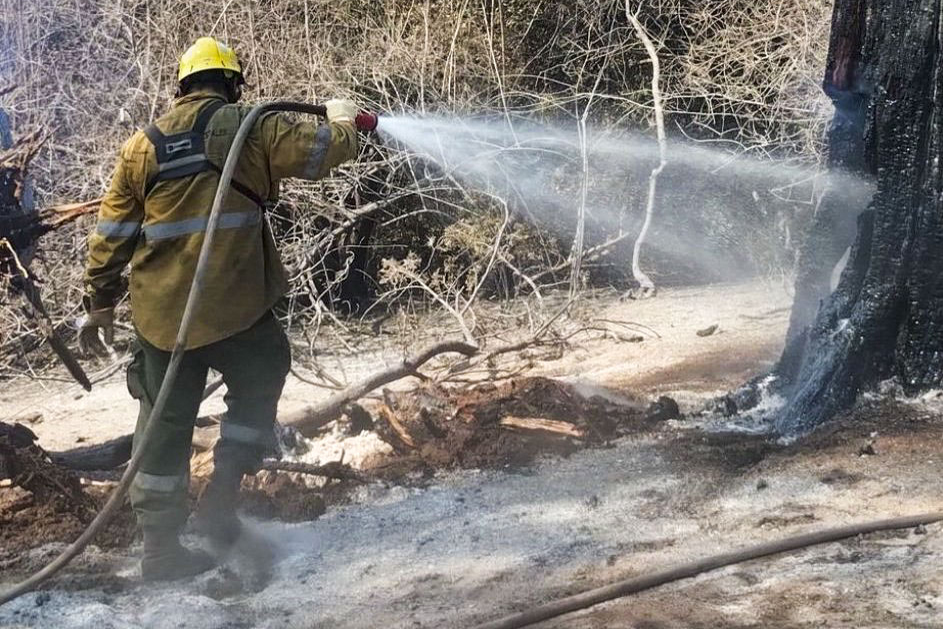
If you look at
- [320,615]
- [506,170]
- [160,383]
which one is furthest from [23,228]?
[506,170]

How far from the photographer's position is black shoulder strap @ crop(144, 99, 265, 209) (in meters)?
3.71

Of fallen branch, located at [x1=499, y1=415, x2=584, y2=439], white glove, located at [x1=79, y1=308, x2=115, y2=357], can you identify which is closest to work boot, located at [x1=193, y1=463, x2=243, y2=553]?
white glove, located at [x1=79, y1=308, x2=115, y2=357]

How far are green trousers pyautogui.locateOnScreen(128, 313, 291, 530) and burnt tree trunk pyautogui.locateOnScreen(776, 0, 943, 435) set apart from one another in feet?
7.60

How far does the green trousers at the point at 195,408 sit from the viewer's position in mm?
3887

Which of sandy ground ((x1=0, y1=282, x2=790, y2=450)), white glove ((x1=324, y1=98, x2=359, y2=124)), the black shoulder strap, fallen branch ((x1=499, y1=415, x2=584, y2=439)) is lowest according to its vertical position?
sandy ground ((x1=0, y1=282, x2=790, y2=450))

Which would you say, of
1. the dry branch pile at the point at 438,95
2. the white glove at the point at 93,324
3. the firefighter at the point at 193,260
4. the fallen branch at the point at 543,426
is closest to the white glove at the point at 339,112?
the firefighter at the point at 193,260

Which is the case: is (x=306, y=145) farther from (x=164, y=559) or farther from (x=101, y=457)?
(x=101, y=457)

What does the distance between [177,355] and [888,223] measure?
2.90 meters

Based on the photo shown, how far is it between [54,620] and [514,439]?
2250mm

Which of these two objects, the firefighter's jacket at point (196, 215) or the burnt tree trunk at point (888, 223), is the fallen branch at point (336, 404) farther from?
the burnt tree trunk at point (888, 223)

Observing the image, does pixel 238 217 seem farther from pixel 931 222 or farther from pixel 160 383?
pixel 931 222

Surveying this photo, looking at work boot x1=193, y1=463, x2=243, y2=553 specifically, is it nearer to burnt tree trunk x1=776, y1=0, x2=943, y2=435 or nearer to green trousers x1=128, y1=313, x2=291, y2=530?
green trousers x1=128, y1=313, x2=291, y2=530

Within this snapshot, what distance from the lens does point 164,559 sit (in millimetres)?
3859

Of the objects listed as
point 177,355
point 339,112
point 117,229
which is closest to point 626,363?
point 339,112
